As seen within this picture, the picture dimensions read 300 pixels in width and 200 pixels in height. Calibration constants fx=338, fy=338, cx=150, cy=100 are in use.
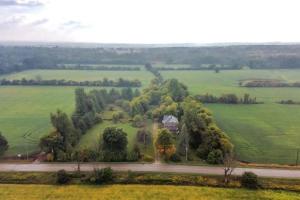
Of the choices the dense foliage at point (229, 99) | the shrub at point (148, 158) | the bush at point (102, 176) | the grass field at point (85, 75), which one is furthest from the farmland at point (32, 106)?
the dense foliage at point (229, 99)

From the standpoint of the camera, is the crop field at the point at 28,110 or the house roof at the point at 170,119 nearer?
the crop field at the point at 28,110

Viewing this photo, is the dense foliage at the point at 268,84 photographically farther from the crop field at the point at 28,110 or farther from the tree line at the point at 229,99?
the crop field at the point at 28,110

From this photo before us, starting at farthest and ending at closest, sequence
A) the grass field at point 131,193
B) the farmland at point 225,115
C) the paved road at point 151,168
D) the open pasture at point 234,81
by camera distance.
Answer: the open pasture at point 234,81
the farmland at point 225,115
the paved road at point 151,168
the grass field at point 131,193

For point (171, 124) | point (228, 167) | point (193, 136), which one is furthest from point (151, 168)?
point (171, 124)

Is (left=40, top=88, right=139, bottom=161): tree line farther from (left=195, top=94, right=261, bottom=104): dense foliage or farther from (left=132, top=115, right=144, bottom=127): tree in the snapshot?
(left=195, top=94, right=261, bottom=104): dense foliage

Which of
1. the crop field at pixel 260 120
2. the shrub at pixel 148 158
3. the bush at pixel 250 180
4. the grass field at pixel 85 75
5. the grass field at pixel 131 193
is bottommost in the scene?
the grass field at pixel 131 193

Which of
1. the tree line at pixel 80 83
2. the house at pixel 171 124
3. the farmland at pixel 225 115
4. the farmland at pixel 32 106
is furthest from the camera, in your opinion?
the tree line at pixel 80 83

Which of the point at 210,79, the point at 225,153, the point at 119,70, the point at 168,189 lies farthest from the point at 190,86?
the point at 168,189

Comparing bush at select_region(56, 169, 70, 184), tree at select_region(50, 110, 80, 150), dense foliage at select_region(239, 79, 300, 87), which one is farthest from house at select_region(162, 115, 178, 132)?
dense foliage at select_region(239, 79, 300, 87)
